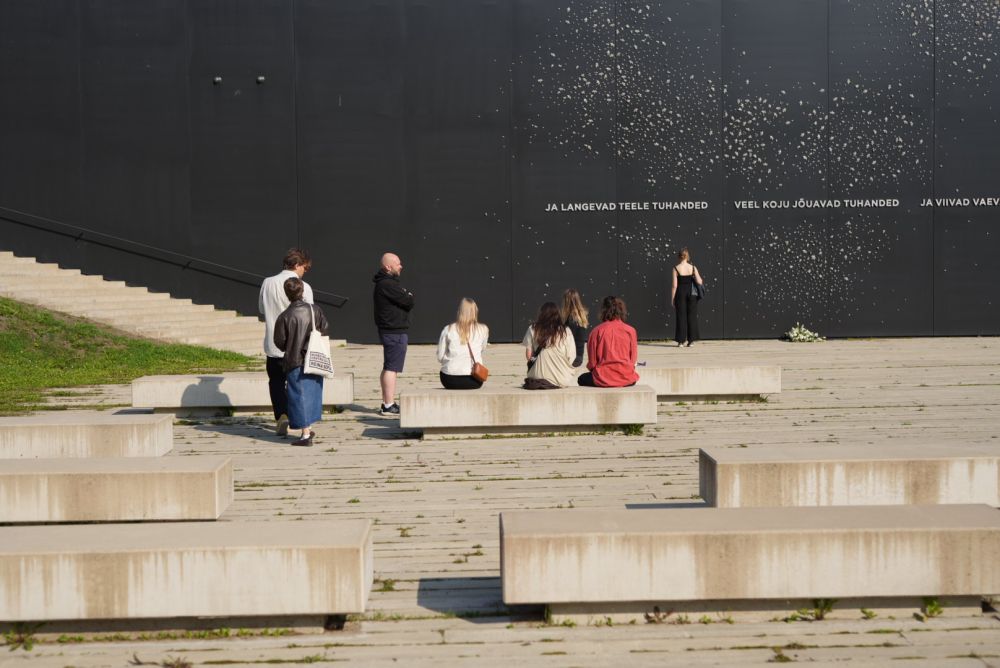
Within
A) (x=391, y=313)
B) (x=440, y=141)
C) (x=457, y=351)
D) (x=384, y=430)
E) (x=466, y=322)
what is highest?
(x=440, y=141)

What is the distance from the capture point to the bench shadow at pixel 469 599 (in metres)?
5.58

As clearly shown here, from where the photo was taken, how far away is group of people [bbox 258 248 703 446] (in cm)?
1038

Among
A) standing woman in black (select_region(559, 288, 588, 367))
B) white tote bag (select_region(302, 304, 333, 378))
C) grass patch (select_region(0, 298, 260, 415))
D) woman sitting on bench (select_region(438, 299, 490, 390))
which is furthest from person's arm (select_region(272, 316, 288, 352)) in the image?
grass patch (select_region(0, 298, 260, 415))

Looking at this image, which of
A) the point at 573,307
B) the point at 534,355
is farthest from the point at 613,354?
the point at 573,307

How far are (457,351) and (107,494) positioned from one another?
485 centimetres

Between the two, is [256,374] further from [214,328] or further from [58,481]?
[214,328]

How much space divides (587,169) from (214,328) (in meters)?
7.78

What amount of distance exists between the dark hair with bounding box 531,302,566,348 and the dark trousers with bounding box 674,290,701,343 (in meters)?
10.6

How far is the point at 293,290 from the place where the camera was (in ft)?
34.3

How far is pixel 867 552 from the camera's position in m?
5.30

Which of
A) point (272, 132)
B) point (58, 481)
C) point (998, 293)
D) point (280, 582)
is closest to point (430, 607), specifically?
point (280, 582)

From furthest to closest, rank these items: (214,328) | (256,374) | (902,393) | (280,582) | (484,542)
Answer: (214,328), (902,393), (256,374), (484,542), (280,582)

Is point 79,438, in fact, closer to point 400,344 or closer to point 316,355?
point 316,355

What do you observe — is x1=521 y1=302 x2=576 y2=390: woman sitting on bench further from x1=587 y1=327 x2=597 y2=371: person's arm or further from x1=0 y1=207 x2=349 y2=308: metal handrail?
x1=0 y1=207 x2=349 y2=308: metal handrail
